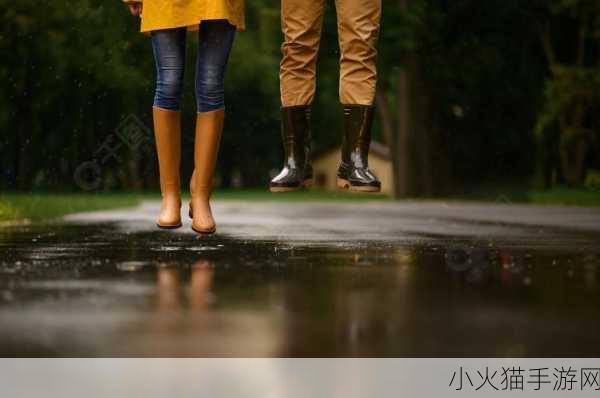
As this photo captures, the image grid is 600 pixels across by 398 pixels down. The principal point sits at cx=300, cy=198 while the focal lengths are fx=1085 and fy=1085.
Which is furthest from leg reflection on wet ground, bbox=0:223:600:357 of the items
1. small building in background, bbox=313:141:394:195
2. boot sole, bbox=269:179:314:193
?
small building in background, bbox=313:141:394:195

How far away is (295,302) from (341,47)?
214 cm

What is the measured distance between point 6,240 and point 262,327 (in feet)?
20.3

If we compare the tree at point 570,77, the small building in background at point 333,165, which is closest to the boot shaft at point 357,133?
the tree at point 570,77

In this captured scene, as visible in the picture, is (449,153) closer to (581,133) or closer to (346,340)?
(581,133)

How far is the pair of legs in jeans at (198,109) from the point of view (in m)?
6.95

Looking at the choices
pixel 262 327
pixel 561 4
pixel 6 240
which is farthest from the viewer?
pixel 561 4

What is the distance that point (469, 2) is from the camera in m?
37.1

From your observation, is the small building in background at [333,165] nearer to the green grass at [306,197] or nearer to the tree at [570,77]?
the green grass at [306,197]

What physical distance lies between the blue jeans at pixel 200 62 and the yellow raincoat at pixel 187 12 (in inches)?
4.5

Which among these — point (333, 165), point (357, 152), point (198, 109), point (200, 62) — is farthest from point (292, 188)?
point (333, 165)

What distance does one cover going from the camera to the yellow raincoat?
6.66 meters

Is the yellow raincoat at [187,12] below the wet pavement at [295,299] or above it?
above

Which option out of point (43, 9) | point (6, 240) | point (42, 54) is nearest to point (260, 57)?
point (42, 54)

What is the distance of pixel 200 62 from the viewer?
7.02 meters
